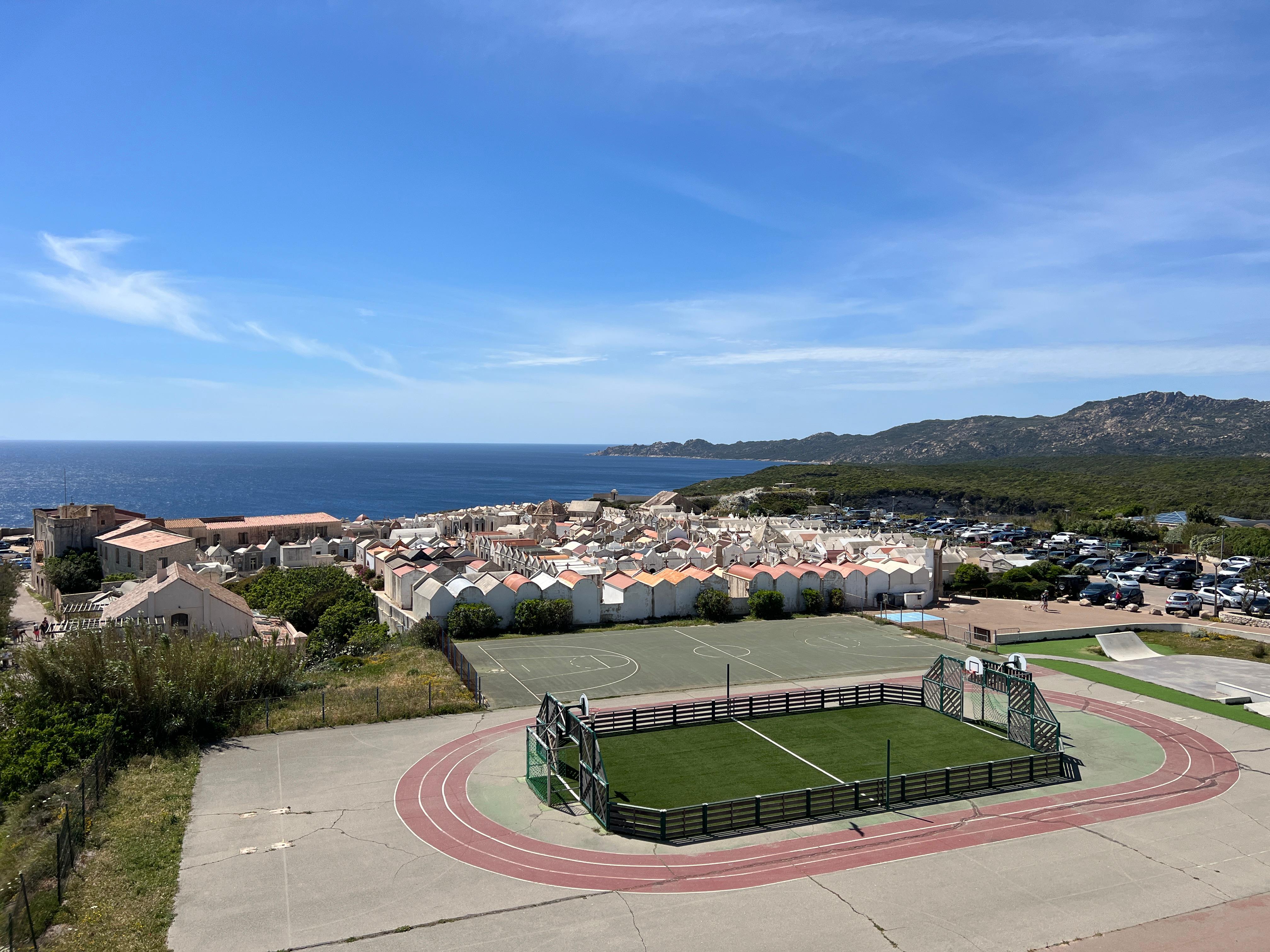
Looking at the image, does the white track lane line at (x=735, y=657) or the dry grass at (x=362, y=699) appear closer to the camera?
the dry grass at (x=362, y=699)

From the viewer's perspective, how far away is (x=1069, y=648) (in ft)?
140

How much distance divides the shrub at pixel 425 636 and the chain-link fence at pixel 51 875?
2064 centimetres

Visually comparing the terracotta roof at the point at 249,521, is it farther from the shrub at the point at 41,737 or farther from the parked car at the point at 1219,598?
the parked car at the point at 1219,598

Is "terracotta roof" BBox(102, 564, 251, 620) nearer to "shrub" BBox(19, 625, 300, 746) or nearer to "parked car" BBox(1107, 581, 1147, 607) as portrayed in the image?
"shrub" BBox(19, 625, 300, 746)

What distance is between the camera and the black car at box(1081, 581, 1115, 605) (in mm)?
55344

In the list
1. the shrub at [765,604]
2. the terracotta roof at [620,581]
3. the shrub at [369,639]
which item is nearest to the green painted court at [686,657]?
the shrub at [765,604]

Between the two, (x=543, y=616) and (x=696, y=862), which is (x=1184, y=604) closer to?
(x=543, y=616)

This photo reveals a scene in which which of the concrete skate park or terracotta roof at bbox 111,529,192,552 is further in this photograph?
terracotta roof at bbox 111,529,192,552

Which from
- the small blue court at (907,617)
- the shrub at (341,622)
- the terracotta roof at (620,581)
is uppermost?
the terracotta roof at (620,581)

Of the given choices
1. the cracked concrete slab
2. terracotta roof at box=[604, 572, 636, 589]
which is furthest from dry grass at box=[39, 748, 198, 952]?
terracotta roof at box=[604, 572, 636, 589]

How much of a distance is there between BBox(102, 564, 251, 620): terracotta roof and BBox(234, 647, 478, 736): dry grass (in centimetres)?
957

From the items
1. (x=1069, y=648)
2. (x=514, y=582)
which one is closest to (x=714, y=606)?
(x=514, y=582)

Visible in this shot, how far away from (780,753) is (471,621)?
23.2 meters

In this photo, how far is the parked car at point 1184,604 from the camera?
50188mm
